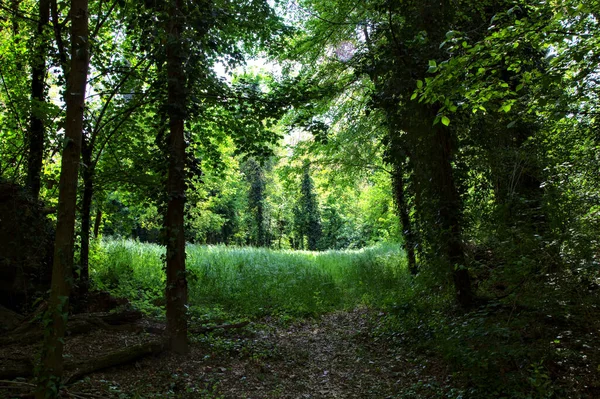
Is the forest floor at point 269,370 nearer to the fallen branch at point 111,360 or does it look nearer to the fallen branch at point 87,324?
the fallen branch at point 111,360

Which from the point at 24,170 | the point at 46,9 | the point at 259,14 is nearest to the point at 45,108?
the point at 24,170

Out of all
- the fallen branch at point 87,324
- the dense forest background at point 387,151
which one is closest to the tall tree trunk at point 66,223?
the dense forest background at point 387,151

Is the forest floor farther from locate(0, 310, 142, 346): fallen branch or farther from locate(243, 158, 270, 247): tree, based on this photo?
locate(243, 158, 270, 247): tree

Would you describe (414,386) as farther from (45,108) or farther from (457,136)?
(45,108)

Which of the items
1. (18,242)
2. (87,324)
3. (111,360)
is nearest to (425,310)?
(111,360)

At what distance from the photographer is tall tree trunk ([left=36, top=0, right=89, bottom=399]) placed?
3.22 m

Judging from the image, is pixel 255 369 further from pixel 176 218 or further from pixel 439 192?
pixel 439 192

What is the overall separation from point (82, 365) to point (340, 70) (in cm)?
884

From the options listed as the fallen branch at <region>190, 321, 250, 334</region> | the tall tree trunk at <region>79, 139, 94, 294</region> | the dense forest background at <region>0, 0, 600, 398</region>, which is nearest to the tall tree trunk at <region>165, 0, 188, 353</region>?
the dense forest background at <region>0, 0, 600, 398</region>

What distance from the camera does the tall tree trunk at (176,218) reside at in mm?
5777

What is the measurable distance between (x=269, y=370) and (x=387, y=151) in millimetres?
4237

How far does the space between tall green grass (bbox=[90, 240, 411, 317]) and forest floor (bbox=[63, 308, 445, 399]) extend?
1.78 metres

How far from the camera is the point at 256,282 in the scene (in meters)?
11.2

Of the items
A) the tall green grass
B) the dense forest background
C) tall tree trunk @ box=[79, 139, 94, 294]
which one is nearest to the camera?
the dense forest background
